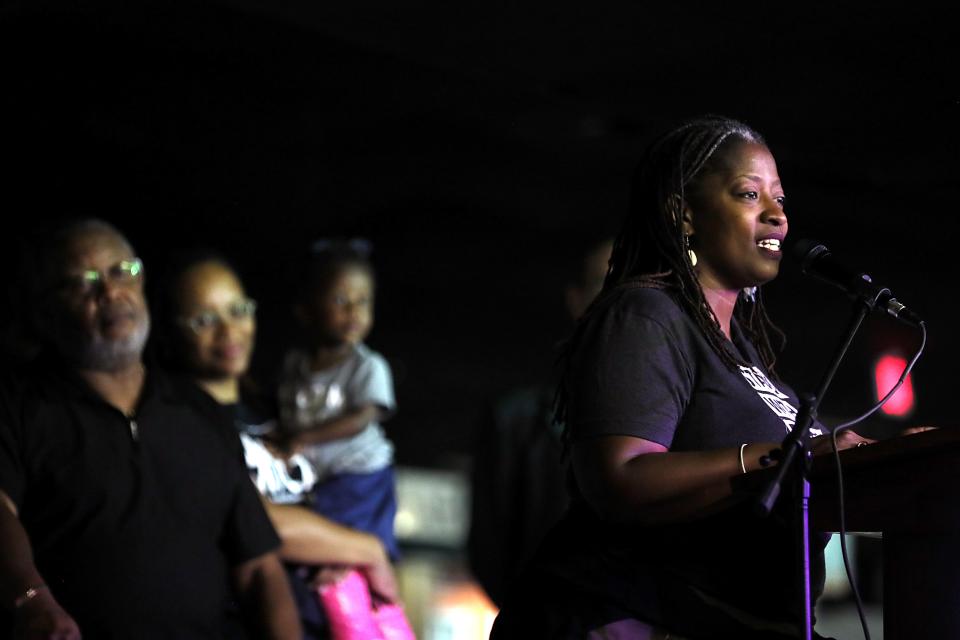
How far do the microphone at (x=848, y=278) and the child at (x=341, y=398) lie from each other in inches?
105

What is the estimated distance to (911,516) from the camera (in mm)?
2207

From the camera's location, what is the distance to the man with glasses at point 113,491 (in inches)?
143

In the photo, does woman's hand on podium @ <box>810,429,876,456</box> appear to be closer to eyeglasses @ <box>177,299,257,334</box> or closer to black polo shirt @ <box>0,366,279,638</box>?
black polo shirt @ <box>0,366,279,638</box>

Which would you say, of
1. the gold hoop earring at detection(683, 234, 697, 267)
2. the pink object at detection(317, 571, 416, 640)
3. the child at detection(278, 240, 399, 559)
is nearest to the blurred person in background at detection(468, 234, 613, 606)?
the child at detection(278, 240, 399, 559)

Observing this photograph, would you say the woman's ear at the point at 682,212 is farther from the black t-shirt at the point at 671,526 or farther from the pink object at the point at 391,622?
the pink object at the point at 391,622

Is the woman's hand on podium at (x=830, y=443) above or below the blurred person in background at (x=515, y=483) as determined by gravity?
above

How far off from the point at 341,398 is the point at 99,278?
1563mm

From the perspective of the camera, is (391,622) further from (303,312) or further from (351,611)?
(303,312)

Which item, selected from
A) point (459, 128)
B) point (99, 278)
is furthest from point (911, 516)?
point (459, 128)

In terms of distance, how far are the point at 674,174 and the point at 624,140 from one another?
4.71 meters

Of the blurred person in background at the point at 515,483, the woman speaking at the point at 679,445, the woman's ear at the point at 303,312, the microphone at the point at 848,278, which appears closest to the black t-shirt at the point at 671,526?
the woman speaking at the point at 679,445

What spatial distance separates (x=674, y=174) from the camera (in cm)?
274

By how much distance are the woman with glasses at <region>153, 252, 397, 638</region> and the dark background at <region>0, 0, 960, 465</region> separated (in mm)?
681

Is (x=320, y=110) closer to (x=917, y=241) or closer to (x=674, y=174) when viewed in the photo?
(x=917, y=241)
